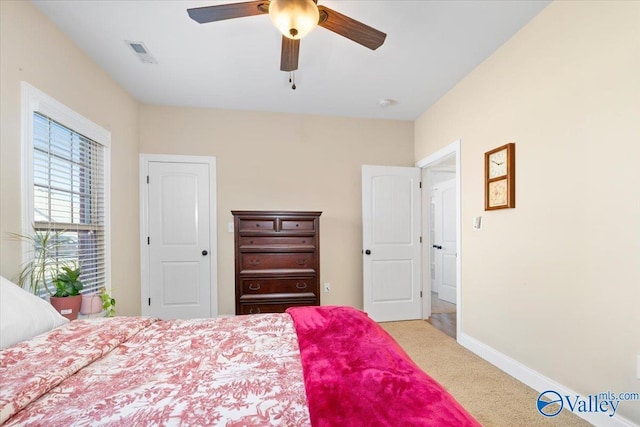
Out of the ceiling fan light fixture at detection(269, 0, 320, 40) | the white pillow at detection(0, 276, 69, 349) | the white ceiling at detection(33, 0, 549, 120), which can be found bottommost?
the white pillow at detection(0, 276, 69, 349)

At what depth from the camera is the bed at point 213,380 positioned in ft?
2.47

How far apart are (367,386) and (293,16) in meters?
1.62

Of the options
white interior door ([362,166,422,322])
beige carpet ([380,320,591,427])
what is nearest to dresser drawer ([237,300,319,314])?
white interior door ([362,166,422,322])

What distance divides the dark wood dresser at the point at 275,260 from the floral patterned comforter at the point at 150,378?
1.65 meters

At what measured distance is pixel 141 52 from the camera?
2.41m

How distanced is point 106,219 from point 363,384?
2892 millimetres

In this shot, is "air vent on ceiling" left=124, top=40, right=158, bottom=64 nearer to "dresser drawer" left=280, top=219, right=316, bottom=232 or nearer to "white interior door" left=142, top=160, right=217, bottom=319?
"white interior door" left=142, top=160, right=217, bottom=319

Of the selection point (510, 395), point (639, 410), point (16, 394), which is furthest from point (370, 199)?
point (16, 394)

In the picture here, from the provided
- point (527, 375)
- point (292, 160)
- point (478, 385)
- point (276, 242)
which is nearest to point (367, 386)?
point (478, 385)

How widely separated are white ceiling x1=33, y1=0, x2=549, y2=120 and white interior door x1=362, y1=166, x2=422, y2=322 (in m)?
0.96

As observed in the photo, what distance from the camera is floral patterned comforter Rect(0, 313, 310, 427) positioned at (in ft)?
2.44

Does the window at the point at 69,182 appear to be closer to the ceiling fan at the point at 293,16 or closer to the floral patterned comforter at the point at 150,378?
the floral patterned comforter at the point at 150,378

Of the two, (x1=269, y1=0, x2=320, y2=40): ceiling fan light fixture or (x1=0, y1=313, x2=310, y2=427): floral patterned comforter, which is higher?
(x1=269, y1=0, x2=320, y2=40): ceiling fan light fixture

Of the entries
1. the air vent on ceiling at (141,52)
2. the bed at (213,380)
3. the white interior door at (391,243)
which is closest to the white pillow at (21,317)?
the bed at (213,380)
